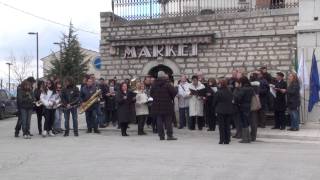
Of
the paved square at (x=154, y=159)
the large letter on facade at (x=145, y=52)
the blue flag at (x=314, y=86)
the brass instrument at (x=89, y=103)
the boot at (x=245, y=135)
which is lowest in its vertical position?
the paved square at (x=154, y=159)

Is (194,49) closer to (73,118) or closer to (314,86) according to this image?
(314,86)

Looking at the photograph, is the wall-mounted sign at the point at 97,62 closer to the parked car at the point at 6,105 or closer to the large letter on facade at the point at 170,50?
the large letter on facade at the point at 170,50

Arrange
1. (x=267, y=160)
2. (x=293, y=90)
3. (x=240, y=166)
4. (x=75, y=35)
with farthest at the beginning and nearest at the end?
(x=75, y=35), (x=293, y=90), (x=267, y=160), (x=240, y=166)

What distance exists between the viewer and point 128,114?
15.4m

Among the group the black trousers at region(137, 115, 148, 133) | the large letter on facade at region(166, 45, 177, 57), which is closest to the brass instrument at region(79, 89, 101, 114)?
the black trousers at region(137, 115, 148, 133)

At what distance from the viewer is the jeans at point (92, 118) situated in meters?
16.0

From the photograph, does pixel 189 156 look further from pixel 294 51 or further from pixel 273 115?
pixel 294 51

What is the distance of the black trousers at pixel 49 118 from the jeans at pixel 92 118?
1.06 meters

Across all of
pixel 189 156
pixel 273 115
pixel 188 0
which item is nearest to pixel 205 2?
pixel 188 0

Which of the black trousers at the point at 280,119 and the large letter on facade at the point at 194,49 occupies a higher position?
the large letter on facade at the point at 194,49

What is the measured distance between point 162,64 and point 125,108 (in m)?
5.22

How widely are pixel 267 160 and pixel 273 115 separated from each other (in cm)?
702

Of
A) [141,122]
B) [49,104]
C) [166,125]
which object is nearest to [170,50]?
[141,122]

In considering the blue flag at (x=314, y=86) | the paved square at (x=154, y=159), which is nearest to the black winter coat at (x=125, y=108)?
the paved square at (x=154, y=159)
